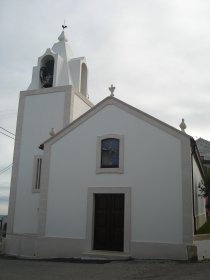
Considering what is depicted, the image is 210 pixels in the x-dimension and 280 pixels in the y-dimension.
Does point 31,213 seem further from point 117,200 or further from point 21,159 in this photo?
point 117,200

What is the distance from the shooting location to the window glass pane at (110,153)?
51.3ft

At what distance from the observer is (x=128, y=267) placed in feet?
38.3

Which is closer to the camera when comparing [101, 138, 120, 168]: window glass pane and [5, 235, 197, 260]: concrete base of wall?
[5, 235, 197, 260]: concrete base of wall

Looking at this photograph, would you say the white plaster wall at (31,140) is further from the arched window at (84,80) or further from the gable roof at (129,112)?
the gable roof at (129,112)

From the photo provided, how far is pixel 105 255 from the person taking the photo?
1424cm

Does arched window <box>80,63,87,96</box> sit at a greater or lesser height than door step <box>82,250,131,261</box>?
greater

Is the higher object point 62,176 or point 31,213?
point 62,176

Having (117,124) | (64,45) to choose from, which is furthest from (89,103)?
(117,124)

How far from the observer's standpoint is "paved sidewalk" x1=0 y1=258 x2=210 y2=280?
388 inches

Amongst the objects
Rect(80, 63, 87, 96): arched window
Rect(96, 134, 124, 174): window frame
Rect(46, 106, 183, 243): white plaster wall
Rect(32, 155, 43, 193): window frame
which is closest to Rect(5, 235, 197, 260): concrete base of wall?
Rect(46, 106, 183, 243): white plaster wall

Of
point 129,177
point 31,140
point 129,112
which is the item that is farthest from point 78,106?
point 129,177

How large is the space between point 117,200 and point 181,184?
111 inches

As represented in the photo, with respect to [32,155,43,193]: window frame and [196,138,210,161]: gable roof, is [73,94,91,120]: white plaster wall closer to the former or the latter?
[32,155,43,193]: window frame

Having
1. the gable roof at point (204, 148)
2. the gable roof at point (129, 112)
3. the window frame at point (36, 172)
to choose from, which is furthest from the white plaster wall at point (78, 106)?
the gable roof at point (204, 148)
